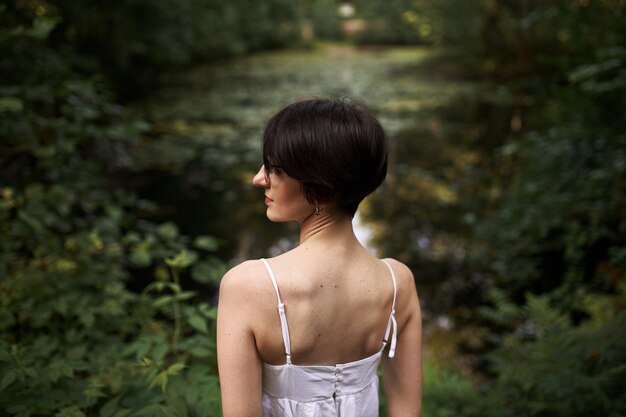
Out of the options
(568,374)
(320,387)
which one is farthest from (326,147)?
(568,374)

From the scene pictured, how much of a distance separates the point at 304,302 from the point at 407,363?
434mm

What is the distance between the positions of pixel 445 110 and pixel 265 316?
13377 mm

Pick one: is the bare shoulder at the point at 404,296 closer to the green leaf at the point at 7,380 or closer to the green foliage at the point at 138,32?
the green leaf at the point at 7,380

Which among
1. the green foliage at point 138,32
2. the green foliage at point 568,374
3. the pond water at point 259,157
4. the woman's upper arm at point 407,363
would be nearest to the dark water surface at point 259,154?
the pond water at point 259,157

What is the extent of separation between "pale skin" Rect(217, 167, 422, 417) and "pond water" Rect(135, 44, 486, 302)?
14.3 ft

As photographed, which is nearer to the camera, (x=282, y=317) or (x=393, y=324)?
(x=282, y=317)

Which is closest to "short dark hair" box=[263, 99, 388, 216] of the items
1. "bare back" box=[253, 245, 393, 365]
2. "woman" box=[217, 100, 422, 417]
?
"woman" box=[217, 100, 422, 417]

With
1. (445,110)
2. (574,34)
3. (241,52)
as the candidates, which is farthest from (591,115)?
(241,52)

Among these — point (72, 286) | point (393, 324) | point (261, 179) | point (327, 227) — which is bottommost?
point (72, 286)

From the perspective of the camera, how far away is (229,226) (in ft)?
23.4

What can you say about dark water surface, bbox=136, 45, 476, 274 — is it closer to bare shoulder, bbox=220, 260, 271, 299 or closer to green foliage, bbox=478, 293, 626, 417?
bare shoulder, bbox=220, 260, 271, 299

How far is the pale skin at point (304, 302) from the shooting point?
1306 mm

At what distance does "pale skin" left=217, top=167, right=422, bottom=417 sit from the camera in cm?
131

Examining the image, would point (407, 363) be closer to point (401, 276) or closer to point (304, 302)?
point (401, 276)
